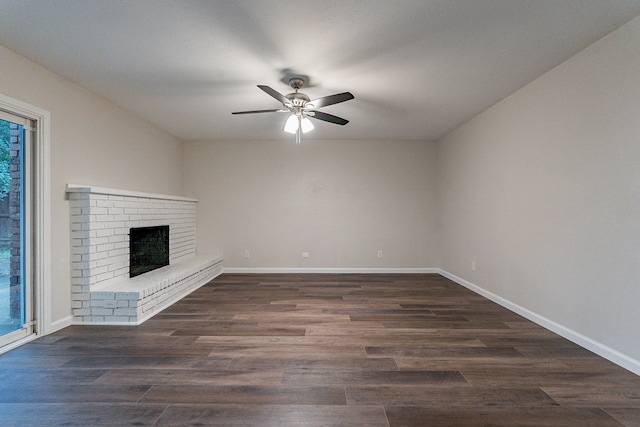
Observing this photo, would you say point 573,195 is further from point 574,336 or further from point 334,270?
point 334,270

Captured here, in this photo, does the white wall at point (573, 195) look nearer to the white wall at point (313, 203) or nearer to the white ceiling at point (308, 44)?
the white ceiling at point (308, 44)

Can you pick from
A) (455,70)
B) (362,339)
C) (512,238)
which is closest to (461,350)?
(362,339)

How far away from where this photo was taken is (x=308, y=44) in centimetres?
246

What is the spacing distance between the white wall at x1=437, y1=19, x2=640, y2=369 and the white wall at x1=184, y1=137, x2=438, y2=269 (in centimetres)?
164

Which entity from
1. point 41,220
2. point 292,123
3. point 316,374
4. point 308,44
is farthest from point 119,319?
point 308,44

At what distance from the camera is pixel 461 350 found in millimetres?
2500

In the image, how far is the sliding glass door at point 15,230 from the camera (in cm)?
257

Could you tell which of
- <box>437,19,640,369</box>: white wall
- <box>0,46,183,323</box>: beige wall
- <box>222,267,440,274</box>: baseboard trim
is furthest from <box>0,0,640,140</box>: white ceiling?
<box>222,267,440,274</box>: baseboard trim

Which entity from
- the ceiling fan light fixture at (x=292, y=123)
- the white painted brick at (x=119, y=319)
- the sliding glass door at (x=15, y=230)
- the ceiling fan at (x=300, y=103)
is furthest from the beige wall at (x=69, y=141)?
the ceiling fan light fixture at (x=292, y=123)

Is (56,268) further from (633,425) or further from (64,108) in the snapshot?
(633,425)

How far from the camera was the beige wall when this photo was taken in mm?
2715

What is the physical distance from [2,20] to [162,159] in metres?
2.90

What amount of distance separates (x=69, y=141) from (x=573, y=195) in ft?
15.7

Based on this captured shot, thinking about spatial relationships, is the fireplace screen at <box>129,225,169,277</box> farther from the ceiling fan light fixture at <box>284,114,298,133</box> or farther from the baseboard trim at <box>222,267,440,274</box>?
the ceiling fan light fixture at <box>284,114,298,133</box>
